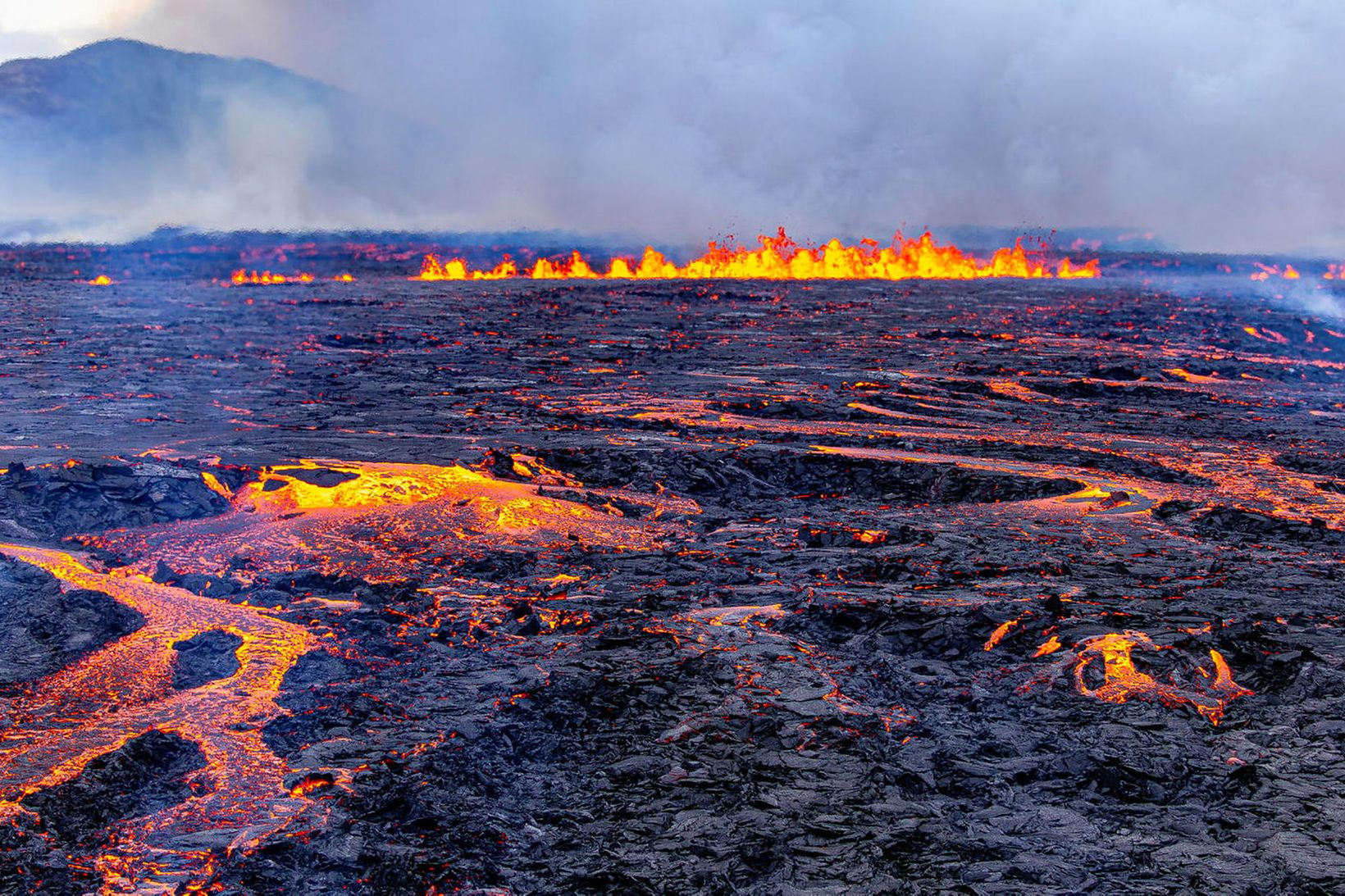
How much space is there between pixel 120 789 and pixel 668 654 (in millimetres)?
3334

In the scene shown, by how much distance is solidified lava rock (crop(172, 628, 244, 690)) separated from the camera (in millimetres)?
6992

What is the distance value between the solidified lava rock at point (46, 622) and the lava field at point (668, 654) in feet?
0.12

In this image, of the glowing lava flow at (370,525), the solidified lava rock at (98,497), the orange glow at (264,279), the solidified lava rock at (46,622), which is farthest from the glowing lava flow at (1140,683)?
the orange glow at (264,279)

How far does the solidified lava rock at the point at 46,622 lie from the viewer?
7.05 m

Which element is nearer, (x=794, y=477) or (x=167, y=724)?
(x=167, y=724)

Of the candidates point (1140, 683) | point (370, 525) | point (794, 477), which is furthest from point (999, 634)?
point (370, 525)

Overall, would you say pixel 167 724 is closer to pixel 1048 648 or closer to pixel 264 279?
pixel 1048 648

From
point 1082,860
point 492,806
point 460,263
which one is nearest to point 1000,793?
point 1082,860

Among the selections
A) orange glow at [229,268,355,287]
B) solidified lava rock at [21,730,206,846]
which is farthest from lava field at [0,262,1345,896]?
orange glow at [229,268,355,287]

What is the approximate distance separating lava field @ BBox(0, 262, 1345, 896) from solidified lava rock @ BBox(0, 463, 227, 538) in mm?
52

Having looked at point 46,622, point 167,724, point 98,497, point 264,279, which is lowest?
point 167,724

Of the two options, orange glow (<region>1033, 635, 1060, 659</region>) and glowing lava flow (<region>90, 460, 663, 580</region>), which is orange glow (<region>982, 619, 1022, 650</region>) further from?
glowing lava flow (<region>90, 460, 663, 580</region>)

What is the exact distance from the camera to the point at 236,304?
2398 inches

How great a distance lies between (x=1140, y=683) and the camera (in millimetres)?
7043
